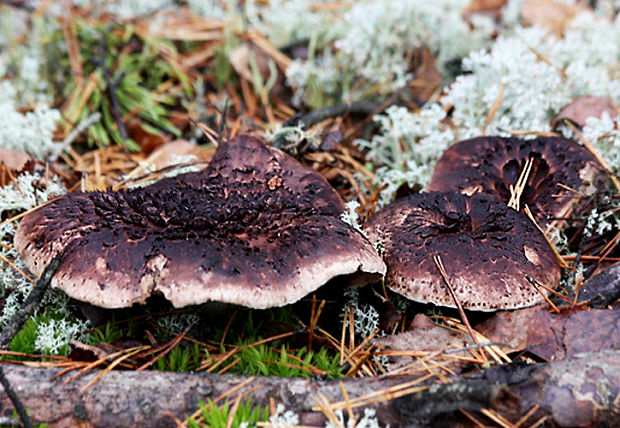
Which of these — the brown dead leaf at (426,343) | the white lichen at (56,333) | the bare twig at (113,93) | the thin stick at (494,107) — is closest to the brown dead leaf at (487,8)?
the thin stick at (494,107)

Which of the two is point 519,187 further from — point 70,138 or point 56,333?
point 70,138

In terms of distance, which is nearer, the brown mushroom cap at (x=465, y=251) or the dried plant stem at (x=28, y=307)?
the dried plant stem at (x=28, y=307)

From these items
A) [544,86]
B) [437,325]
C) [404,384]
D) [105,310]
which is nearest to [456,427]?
[404,384]

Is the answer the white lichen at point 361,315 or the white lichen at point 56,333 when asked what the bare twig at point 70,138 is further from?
the white lichen at point 361,315

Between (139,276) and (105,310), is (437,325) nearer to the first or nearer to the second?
(139,276)

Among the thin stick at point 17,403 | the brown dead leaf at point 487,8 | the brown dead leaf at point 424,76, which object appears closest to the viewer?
the thin stick at point 17,403

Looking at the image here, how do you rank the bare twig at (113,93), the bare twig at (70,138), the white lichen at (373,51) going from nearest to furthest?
the bare twig at (70,138) → the bare twig at (113,93) → the white lichen at (373,51)
